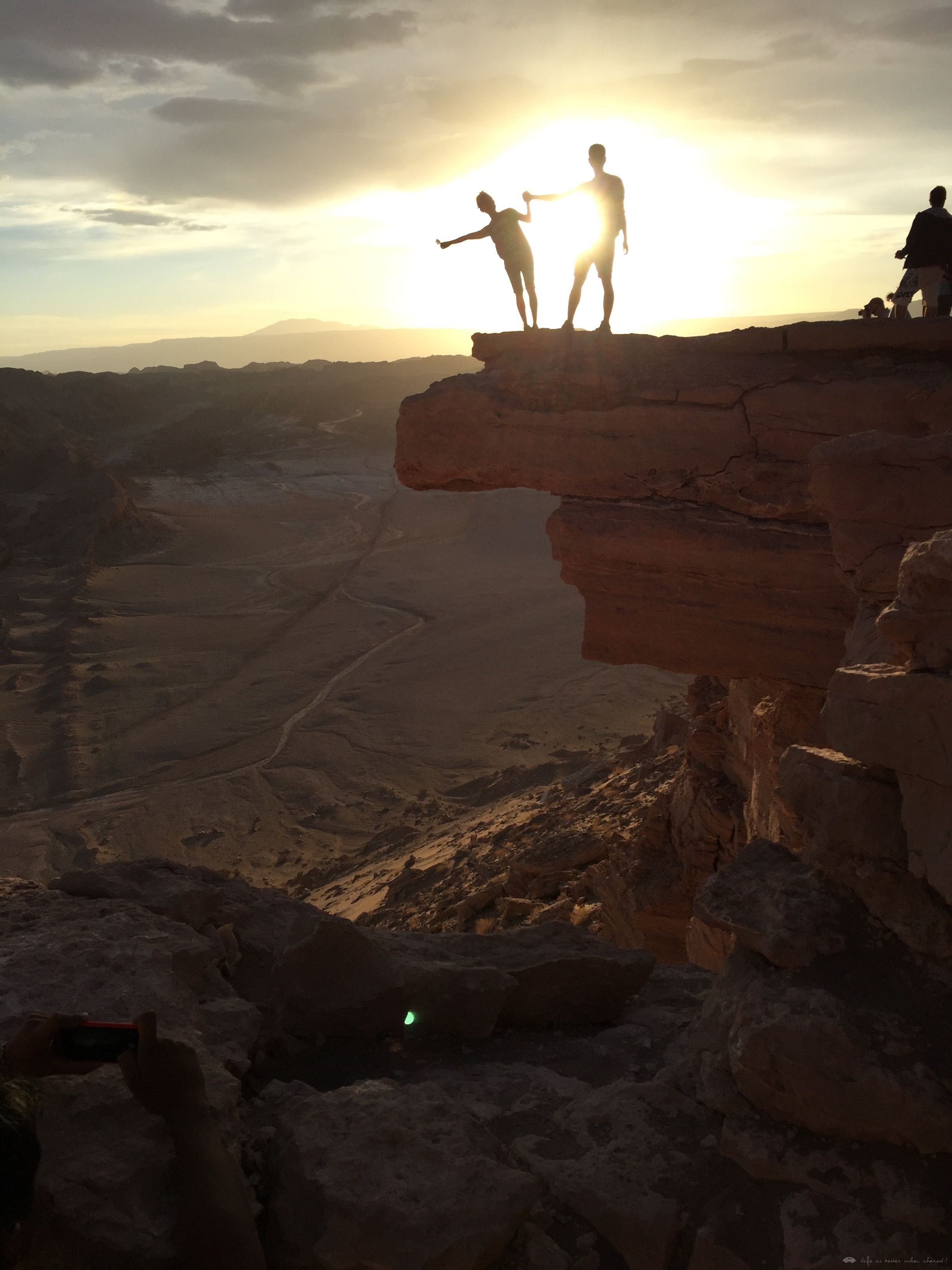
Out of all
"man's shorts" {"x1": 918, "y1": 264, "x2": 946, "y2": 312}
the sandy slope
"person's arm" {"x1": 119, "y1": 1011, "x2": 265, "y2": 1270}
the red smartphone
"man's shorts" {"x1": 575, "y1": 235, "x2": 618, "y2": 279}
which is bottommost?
the sandy slope

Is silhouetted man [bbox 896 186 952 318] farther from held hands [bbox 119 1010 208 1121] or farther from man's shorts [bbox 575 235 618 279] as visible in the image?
held hands [bbox 119 1010 208 1121]

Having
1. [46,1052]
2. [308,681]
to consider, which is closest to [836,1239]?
[46,1052]

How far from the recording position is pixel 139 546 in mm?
24094

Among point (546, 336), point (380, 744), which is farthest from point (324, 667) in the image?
point (546, 336)

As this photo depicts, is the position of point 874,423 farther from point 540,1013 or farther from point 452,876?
point 452,876

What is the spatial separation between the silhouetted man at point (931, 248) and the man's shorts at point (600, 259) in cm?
200

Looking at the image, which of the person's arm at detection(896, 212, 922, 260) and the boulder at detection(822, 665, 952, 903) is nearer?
the boulder at detection(822, 665, 952, 903)

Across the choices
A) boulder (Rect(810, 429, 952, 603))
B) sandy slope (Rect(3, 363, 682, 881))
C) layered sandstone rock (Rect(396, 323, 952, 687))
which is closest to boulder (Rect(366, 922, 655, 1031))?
boulder (Rect(810, 429, 952, 603))

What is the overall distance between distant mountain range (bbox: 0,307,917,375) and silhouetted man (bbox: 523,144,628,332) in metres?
87.6

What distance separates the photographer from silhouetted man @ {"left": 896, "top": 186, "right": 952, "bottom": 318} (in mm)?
6441

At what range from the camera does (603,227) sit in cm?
669

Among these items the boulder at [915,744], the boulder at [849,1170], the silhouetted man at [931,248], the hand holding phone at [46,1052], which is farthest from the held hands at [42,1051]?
the silhouetted man at [931,248]

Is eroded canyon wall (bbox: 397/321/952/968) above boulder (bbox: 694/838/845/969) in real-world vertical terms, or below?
above

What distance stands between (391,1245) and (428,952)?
129 centimetres
